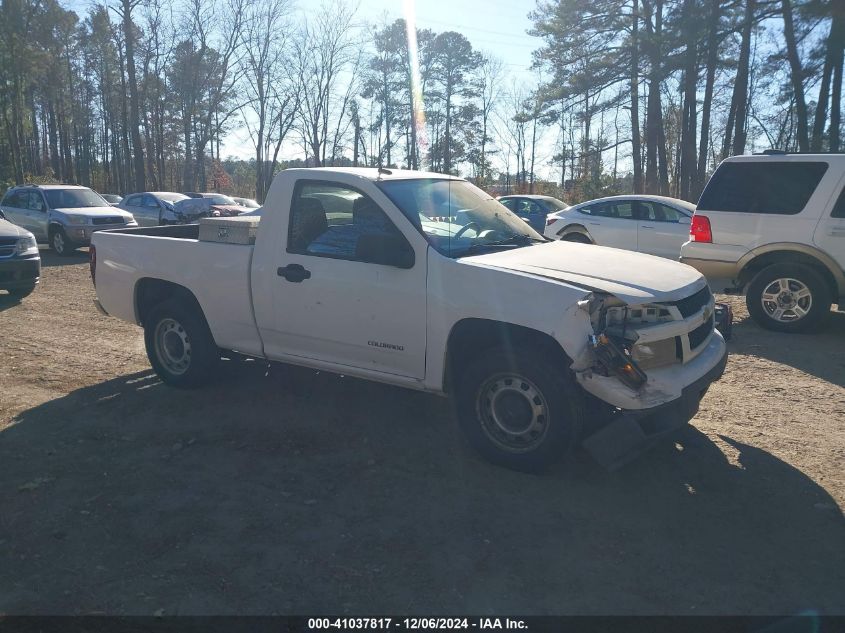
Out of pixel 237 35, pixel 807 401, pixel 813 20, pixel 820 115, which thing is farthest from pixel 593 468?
pixel 237 35

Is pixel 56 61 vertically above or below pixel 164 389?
above

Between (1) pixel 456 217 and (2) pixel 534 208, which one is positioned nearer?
(1) pixel 456 217

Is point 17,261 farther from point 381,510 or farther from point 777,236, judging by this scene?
point 777,236

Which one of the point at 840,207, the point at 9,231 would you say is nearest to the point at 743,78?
the point at 840,207

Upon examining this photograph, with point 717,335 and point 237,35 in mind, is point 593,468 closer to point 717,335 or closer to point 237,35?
point 717,335

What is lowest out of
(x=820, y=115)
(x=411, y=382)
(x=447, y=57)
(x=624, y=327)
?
(x=411, y=382)

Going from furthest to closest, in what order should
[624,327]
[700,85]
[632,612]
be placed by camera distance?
[700,85], [624,327], [632,612]

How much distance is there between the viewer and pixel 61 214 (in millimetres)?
16922

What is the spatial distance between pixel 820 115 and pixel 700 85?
5116mm

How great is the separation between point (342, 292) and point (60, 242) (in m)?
14.7

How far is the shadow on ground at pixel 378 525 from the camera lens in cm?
320

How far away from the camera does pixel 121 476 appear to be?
14.7 ft

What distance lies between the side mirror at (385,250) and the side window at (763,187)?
562 cm

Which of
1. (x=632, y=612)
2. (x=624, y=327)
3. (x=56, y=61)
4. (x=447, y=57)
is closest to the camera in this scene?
(x=632, y=612)
